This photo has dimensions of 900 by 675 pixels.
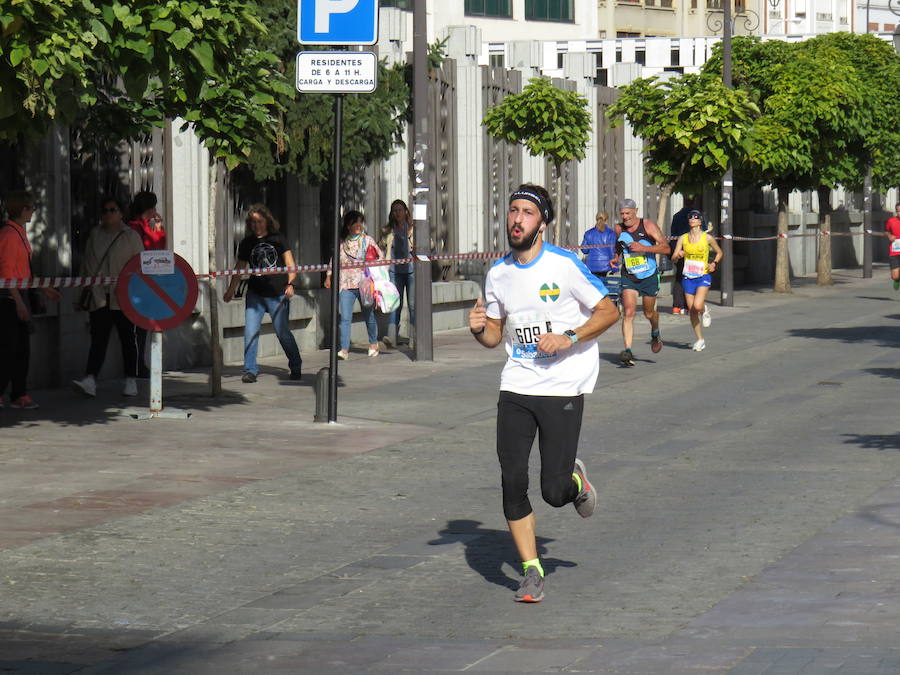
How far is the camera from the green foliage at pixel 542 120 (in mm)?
24250

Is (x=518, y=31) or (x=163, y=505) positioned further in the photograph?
(x=518, y=31)

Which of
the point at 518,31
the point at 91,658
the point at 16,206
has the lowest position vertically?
the point at 91,658

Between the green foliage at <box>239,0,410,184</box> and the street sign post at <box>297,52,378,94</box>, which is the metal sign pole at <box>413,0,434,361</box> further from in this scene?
the street sign post at <box>297,52,378,94</box>

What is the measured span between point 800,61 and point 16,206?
22622mm

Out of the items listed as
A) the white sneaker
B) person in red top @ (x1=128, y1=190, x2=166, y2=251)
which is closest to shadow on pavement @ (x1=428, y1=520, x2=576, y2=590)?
the white sneaker

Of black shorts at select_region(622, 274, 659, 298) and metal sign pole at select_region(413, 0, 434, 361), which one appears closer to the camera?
metal sign pole at select_region(413, 0, 434, 361)

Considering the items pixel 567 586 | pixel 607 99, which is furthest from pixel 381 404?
pixel 607 99

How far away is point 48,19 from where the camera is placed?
10539 mm

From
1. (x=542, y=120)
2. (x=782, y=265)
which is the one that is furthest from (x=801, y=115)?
(x=542, y=120)

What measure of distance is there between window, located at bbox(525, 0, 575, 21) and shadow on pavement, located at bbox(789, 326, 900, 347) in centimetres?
3440

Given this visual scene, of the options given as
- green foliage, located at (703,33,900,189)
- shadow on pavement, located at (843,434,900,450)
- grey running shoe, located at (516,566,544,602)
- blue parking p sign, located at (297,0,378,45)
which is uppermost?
green foliage, located at (703,33,900,189)

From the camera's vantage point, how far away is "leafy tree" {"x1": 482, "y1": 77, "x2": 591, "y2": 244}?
955 inches

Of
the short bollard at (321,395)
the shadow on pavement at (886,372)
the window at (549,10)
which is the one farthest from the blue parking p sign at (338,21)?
the window at (549,10)

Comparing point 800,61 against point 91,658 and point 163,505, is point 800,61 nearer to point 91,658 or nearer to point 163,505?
point 163,505
